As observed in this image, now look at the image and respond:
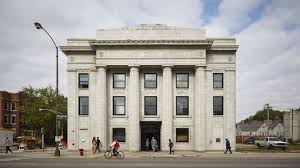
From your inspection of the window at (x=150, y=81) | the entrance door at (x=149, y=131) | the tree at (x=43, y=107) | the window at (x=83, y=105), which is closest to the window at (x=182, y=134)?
the entrance door at (x=149, y=131)

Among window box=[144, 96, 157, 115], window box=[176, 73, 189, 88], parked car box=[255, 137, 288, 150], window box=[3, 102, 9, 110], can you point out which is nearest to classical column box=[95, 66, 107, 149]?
window box=[144, 96, 157, 115]

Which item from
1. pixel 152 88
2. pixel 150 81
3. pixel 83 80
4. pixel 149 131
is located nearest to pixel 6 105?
pixel 83 80

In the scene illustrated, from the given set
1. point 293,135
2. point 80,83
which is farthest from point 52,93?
point 293,135

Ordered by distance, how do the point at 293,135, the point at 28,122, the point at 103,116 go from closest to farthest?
the point at 103,116 < the point at 28,122 < the point at 293,135

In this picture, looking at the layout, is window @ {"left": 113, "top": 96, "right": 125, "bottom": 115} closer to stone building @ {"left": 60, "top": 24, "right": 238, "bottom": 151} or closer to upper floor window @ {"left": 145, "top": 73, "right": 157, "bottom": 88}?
stone building @ {"left": 60, "top": 24, "right": 238, "bottom": 151}

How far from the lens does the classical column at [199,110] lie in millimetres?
43750

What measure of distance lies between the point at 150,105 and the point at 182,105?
13.0ft

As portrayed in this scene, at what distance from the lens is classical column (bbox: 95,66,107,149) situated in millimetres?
44250

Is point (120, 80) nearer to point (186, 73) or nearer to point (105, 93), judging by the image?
point (105, 93)

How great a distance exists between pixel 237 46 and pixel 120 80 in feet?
49.2

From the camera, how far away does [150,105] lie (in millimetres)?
45781

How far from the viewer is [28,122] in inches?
2869

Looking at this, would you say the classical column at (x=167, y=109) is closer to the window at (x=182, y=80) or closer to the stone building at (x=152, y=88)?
the stone building at (x=152, y=88)

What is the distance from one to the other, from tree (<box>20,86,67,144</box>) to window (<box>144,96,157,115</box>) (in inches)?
1271
